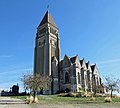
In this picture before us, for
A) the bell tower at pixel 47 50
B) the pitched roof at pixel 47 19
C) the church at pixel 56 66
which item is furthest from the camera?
the pitched roof at pixel 47 19

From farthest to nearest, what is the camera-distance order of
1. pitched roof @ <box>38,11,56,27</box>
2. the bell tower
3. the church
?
pitched roof @ <box>38,11,56,27</box>, the bell tower, the church

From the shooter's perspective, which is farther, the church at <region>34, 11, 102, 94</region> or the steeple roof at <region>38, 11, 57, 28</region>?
the steeple roof at <region>38, 11, 57, 28</region>

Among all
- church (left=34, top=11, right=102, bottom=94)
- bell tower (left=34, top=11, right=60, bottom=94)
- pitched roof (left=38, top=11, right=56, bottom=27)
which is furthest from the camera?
pitched roof (left=38, top=11, right=56, bottom=27)

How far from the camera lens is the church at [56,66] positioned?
243 ft

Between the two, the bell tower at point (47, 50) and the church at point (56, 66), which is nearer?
the church at point (56, 66)

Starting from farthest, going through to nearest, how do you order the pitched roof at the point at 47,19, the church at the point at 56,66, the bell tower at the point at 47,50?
1. the pitched roof at the point at 47,19
2. the bell tower at the point at 47,50
3. the church at the point at 56,66

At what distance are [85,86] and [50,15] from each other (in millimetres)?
38779

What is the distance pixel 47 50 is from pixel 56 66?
736 centimetres

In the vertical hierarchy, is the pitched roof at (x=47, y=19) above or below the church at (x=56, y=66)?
above

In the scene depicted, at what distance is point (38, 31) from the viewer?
89000 mm

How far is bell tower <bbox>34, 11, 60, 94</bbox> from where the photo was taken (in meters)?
76.0

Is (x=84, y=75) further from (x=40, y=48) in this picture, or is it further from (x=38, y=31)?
(x=38, y=31)

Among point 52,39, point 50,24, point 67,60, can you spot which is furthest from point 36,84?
point 50,24

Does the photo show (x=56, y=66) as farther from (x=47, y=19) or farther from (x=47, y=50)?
(x=47, y=19)
